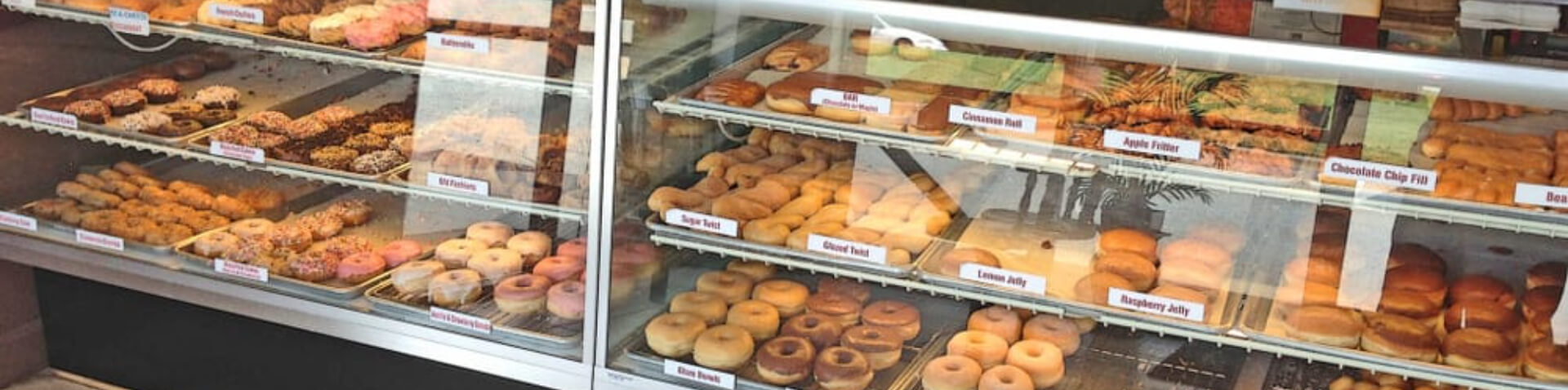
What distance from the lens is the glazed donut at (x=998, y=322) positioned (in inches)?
138

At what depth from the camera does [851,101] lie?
10.9ft

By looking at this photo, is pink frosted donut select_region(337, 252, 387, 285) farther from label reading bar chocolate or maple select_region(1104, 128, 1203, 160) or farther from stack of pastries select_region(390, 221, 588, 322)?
label reading bar chocolate or maple select_region(1104, 128, 1203, 160)

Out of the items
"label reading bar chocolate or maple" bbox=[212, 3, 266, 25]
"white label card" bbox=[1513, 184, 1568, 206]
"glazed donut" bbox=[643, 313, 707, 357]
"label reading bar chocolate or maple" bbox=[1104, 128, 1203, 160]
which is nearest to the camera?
"white label card" bbox=[1513, 184, 1568, 206]

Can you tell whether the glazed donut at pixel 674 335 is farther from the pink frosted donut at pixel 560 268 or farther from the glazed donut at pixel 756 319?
the pink frosted donut at pixel 560 268

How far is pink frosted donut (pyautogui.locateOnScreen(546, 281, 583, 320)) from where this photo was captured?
369cm

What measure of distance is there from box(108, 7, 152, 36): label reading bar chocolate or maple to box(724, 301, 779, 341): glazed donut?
1761mm

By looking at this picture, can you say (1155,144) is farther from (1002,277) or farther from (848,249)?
(848,249)

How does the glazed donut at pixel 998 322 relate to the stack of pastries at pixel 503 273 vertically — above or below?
above

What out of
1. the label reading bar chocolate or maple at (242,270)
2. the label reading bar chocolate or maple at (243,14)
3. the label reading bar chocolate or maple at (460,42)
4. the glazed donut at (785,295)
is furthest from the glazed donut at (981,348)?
the label reading bar chocolate or maple at (243,14)

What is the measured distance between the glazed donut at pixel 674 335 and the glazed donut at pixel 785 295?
0.54 ft

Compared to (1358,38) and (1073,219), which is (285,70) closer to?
(1073,219)

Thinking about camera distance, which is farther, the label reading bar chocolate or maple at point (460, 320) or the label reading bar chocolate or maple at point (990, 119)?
the label reading bar chocolate or maple at point (460, 320)

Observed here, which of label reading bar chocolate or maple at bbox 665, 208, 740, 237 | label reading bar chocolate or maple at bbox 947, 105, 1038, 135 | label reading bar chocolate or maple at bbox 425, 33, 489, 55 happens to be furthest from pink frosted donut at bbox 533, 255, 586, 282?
label reading bar chocolate or maple at bbox 947, 105, 1038, 135

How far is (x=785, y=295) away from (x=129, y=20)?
1.90 metres
